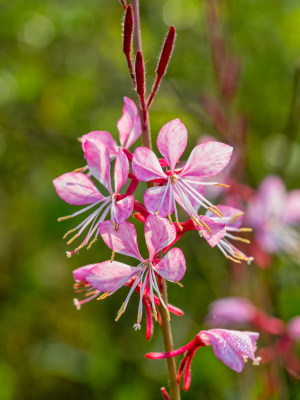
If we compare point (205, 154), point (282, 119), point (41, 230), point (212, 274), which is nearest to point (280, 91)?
point (282, 119)

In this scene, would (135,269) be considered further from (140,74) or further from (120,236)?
(140,74)

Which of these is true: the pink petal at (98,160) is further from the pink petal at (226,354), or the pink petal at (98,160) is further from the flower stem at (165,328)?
the pink petal at (226,354)

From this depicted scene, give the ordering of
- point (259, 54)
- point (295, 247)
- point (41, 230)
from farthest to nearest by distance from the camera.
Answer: point (259, 54), point (41, 230), point (295, 247)

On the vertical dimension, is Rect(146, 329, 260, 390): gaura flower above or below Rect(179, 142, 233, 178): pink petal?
below

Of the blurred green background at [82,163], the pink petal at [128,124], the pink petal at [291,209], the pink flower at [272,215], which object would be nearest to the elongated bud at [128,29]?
the pink petal at [128,124]

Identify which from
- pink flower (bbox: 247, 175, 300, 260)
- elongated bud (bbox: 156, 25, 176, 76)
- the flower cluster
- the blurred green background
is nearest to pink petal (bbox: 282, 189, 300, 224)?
pink flower (bbox: 247, 175, 300, 260)

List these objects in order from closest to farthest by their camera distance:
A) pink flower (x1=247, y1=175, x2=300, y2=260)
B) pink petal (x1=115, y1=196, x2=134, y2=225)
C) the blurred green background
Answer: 1. pink petal (x1=115, y1=196, x2=134, y2=225)
2. pink flower (x1=247, y1=175, x2=300, y2=260)
3. the blurred green background

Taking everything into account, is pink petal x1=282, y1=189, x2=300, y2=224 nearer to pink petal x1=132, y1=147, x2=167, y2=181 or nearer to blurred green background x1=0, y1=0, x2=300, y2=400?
blurred green background x1=0, y1=0, x2=300, y2=400

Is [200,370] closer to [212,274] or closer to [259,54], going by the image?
[212,274]
